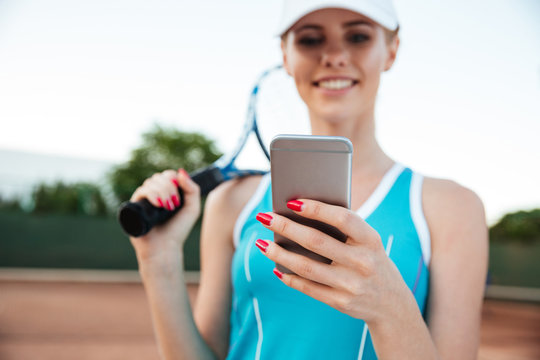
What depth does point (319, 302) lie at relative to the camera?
104cm

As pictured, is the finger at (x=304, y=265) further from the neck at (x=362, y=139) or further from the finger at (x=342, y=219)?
the neck at (x=362, y=139)

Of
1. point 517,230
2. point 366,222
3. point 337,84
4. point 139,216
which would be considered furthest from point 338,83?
point 517,230

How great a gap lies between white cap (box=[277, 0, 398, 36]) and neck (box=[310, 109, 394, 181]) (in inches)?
9.4

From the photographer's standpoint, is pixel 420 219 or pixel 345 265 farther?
pixel 420 219

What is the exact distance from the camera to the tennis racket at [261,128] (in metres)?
1.40

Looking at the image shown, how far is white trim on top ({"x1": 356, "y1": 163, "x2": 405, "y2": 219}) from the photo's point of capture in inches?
43.0

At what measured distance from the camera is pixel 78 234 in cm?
1184

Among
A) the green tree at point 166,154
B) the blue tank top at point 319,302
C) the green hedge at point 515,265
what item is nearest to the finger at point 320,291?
the blue tank top at point 319,302

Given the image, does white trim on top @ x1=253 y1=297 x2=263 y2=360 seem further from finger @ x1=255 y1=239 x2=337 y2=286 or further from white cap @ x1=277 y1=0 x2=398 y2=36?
white cap @ x1=277 y1=0 x2=398 y2=36

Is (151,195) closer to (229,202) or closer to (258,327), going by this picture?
(229,202)

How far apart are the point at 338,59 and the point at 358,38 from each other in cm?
8

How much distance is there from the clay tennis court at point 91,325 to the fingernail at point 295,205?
4.58 m

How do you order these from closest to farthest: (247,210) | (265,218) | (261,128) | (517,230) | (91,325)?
(265,218) → (247,210) → (261,128) → (91,325) → (517,230)

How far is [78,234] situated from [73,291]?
128 inches
